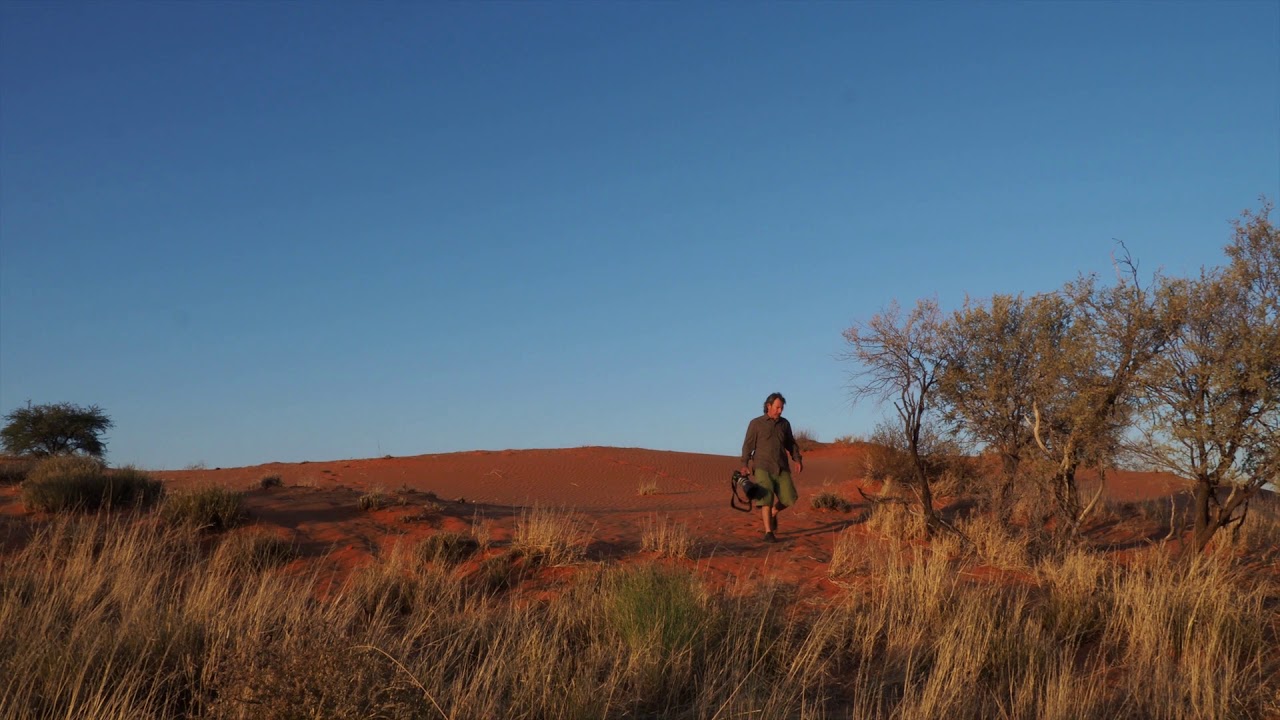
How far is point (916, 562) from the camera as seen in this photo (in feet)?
29.4

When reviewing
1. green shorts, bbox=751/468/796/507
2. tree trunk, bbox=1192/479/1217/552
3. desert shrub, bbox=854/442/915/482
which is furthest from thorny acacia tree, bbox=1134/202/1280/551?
desert shrub, bbox=854/442/915/482

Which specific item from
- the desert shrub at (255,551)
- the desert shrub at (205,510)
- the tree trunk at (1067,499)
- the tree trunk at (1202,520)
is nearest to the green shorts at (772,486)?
the tree trunk at (1067,499)

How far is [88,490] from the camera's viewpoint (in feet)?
42.3

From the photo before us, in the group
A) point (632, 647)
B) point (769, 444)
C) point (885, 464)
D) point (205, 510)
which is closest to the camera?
point (632, 647)

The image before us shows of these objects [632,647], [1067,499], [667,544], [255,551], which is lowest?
[632,647]

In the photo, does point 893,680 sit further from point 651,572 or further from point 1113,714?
point 651,572

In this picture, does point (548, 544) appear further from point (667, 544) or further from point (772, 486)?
point (772, 486)

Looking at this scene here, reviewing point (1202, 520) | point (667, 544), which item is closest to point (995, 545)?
point (1202, 520)

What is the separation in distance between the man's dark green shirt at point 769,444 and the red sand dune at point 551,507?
3.71 feet

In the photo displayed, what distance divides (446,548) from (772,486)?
15.8 ft

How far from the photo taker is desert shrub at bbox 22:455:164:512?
1238 centimetres

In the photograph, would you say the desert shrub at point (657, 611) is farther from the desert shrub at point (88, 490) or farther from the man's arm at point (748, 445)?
the desert shrub at point (88, 490)

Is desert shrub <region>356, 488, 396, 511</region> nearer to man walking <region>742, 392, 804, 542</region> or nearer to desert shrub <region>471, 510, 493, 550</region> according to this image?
desert shrub <region>471, 510, 493, 550</region>

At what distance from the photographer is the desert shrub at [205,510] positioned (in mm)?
11664
